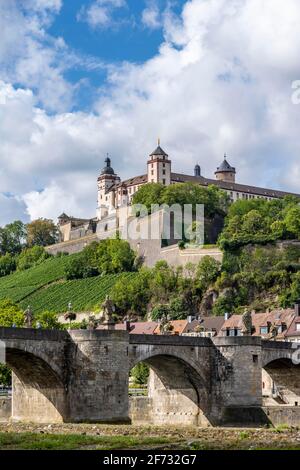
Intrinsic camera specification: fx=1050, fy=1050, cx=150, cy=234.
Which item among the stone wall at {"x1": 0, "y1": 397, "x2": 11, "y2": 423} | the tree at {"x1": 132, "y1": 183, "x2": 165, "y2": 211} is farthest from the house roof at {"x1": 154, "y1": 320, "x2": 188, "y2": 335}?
the tree at {"x1": 132, "y1": 183, "x2": 165, "y2": 211}

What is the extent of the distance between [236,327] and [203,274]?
29.9 m

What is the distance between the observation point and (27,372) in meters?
55.1

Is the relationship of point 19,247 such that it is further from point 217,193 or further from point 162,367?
point 162,367

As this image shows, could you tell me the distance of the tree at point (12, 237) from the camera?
635 feet

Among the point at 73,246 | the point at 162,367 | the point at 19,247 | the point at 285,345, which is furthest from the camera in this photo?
the point at 19,247

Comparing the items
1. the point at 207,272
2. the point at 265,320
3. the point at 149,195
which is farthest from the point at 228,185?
the point at 265,320

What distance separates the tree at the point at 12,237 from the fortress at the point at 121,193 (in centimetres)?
761

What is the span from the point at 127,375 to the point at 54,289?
8572 cm

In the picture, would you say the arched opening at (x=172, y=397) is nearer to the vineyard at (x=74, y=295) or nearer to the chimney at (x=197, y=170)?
the vineyard at (x=74, y=295)

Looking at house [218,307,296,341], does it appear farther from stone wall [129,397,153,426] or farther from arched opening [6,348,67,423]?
arched opening [6,348,67,423]

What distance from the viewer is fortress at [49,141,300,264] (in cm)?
16950
